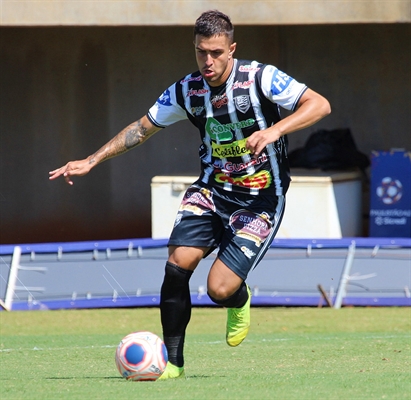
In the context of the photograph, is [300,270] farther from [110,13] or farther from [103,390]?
[103,390]

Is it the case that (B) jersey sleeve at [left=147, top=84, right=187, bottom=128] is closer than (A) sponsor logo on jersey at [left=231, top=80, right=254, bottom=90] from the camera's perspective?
No

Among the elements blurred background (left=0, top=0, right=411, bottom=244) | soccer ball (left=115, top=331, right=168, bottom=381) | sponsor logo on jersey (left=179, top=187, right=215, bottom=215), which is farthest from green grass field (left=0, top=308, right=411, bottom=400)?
blurred background (left=0, top=0, right=411, bottom=244)

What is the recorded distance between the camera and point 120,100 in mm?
14781

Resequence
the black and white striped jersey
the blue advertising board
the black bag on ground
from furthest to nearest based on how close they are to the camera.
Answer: the black bag on ground < the blue advertising board < the black and white striped jersey

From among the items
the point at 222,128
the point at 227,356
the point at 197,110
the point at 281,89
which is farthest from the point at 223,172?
the point at 227,356

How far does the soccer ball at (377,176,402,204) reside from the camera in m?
12.6

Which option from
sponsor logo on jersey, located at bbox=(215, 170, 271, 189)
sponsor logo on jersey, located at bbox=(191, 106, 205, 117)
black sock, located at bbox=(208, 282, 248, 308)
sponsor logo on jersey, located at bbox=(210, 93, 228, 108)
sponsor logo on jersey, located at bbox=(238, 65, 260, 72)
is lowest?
black sock, located at bbox=(208, 282, 248, 308)

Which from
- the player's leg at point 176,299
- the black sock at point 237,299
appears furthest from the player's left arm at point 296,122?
the black sock at point 237,299

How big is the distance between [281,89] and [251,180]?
614 mm

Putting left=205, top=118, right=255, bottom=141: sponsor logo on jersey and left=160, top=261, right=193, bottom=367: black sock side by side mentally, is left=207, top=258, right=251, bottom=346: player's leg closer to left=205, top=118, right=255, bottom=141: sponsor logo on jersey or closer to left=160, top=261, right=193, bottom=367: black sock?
left=160, top=261, right=193, bottom=367: black sock

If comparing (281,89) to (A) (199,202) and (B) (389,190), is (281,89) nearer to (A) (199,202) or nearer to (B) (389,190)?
(A) (199,202)

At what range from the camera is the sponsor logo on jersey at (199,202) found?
559 cm

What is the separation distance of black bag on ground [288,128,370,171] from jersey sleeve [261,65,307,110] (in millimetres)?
7592

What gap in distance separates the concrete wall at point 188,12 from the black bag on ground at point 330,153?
7.52 ft
